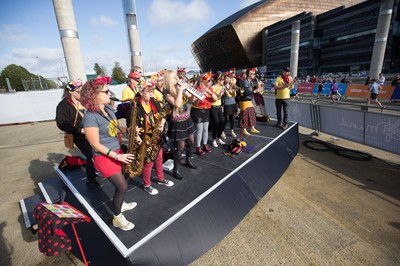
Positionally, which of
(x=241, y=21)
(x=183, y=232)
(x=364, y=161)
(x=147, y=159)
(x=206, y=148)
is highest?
(x=241, y=21)

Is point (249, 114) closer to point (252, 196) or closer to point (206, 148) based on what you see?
point (206, 148)

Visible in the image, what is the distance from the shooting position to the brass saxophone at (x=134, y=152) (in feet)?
8.29

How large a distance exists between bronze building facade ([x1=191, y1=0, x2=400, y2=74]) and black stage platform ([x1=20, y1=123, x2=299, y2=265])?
45225 millimetres

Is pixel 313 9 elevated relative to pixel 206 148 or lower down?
elevated

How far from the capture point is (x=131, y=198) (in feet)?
11.0

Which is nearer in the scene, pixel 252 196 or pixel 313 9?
pixel 252 196

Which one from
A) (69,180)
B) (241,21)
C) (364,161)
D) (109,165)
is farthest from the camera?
(241,21)

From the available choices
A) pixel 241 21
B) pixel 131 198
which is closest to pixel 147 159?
pixel 131 198

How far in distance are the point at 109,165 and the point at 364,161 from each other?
6.74m

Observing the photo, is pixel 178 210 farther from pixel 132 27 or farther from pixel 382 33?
pixel 382 33

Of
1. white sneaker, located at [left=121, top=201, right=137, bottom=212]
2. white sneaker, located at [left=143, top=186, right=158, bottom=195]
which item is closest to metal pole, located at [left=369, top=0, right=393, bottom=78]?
white sneaker, located at [left=143, top=186, right=158, bottom=195]

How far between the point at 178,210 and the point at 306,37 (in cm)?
5377

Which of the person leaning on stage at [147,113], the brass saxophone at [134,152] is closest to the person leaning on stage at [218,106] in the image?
the person leaning on stage at [147,113]

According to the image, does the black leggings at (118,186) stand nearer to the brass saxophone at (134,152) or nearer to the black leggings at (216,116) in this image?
the brass saxophone at (134,152)
